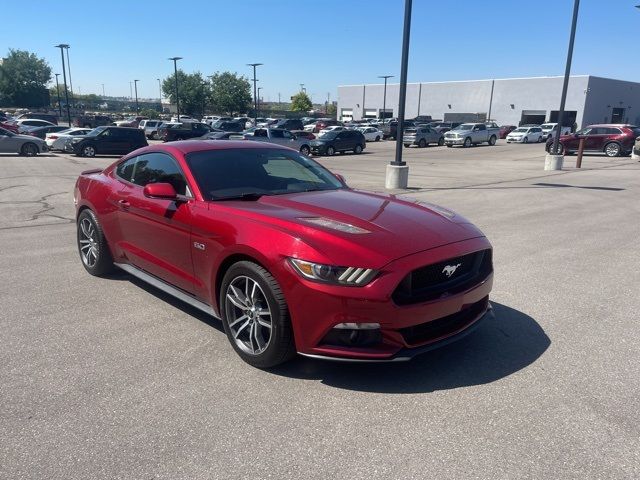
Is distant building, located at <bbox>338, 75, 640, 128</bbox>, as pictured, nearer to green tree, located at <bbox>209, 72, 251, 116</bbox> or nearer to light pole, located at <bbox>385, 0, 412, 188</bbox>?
green tree, located at <bbox>209, 72, 251, 116</bbox>

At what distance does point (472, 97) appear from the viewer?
77625 mm

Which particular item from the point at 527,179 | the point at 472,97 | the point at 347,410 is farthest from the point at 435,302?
the point at 472,97

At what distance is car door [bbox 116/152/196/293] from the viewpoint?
419 cm

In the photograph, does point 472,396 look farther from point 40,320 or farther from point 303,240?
point 40,320

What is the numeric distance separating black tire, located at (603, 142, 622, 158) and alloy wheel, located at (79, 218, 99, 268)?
30339 mm

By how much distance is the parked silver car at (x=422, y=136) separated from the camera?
40875mm

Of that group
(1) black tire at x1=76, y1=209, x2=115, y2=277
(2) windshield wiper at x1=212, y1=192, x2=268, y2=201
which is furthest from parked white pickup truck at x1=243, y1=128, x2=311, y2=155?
(2) windshield wiper at x1=212, y1=192, x2=268, y2=201

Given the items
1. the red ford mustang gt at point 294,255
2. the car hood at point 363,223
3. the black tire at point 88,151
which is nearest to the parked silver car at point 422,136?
the black tire at point 88,151

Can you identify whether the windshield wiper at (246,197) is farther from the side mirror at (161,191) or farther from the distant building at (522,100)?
the distant building at (522,100)

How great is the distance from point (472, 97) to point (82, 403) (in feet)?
268

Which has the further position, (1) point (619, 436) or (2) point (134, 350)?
(2) point (134, 350)

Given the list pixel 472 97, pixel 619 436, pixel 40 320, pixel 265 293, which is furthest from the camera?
pixel 472 97

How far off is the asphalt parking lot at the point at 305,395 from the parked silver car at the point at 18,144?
2360cm

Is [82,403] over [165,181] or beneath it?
beneath
